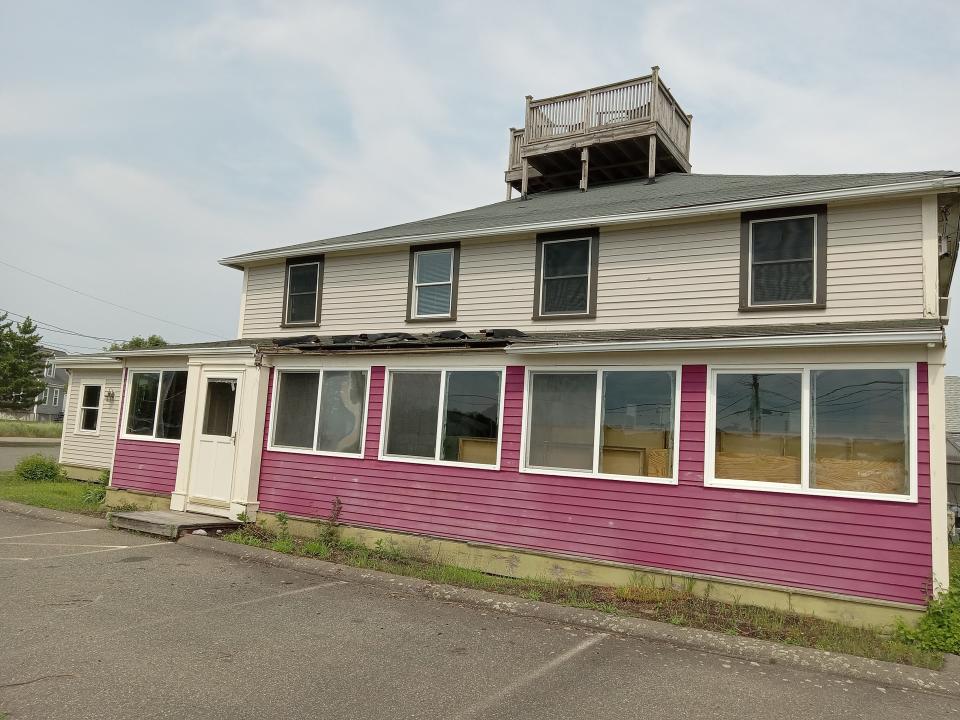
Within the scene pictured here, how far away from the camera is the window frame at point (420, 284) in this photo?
1238 cm

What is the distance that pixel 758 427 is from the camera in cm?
823

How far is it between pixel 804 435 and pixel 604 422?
2.41 meters

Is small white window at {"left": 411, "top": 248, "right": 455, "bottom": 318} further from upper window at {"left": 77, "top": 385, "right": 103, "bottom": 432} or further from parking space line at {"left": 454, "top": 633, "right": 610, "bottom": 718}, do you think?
upper window at {"left": 77, "top": 385, "right": 103, "bottom": 432}

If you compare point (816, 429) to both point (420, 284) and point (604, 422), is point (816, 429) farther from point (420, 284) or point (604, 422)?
point (420, 284)

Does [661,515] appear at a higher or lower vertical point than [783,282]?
lower

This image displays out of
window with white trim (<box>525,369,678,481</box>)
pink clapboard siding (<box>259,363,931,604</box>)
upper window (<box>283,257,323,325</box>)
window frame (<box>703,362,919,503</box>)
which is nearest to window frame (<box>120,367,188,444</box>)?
upper window (<box>283,257,323,325</box>)

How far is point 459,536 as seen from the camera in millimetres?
9797

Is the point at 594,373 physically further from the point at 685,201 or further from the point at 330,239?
the point at 330,239

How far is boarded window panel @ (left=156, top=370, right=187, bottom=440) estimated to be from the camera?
13469mm

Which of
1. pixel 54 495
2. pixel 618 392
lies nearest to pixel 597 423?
pixel 618 392

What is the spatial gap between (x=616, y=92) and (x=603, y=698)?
1326 cm

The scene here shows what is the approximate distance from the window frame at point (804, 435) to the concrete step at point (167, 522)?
778 centimetres

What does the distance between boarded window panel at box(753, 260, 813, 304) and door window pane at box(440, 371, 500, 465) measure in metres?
3.90

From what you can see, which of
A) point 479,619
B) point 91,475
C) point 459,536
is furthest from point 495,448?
point 91,475
